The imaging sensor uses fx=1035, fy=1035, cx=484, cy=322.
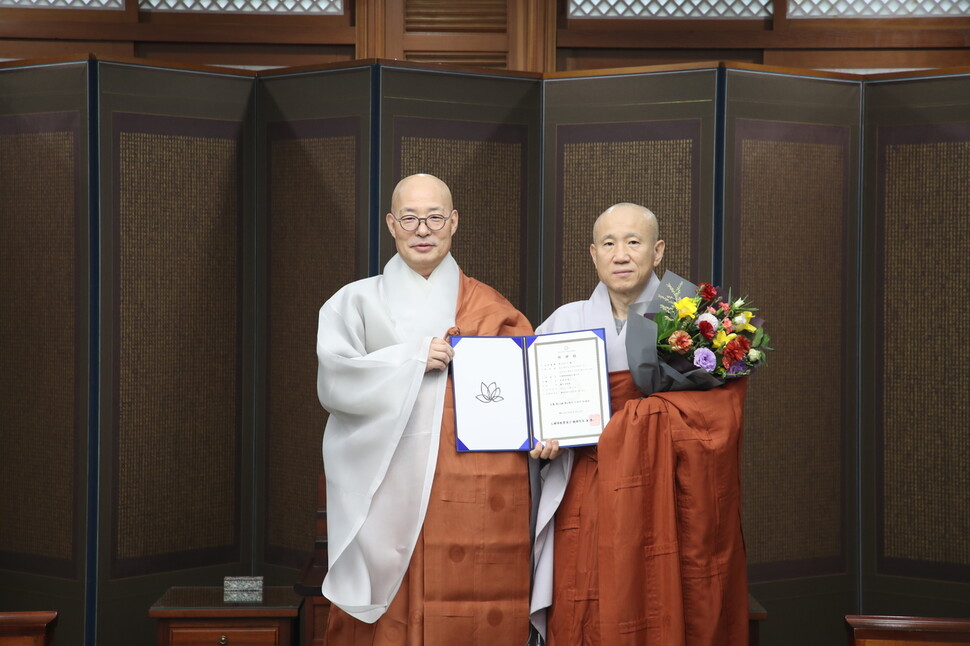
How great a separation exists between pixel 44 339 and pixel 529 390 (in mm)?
2222

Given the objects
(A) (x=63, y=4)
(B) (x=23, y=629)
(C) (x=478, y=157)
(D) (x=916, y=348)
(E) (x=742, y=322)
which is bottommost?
(B) (x=23, y=629)

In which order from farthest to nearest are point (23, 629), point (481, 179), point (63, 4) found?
point (63, 4) → point (481, 179) → point (23, 629)

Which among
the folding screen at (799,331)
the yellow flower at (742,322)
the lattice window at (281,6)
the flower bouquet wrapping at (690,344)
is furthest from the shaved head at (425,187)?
the lattice window at (281,6)

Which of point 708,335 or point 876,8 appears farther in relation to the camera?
point 876,8

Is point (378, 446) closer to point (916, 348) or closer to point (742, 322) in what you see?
point (742, 322)

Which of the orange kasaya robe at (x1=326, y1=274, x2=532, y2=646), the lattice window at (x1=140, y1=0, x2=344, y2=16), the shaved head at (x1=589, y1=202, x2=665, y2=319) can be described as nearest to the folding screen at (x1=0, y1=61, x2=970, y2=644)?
the lattice window at (x1=140, y1=0, x2=344, y2=16)

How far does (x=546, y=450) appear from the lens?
2.78 meters

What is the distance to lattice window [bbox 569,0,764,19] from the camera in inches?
181

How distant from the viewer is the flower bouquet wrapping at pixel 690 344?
276cm

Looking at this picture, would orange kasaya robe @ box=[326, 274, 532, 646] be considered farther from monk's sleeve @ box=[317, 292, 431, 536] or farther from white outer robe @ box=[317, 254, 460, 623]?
monk's sleeve @ box=[317, 292, 431, 536]

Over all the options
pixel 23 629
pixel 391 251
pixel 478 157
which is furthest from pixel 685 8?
pixel 23 629

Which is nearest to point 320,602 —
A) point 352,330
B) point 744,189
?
point 352,330

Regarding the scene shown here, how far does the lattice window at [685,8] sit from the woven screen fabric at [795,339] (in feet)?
2.60

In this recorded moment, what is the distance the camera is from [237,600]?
3.35 m
